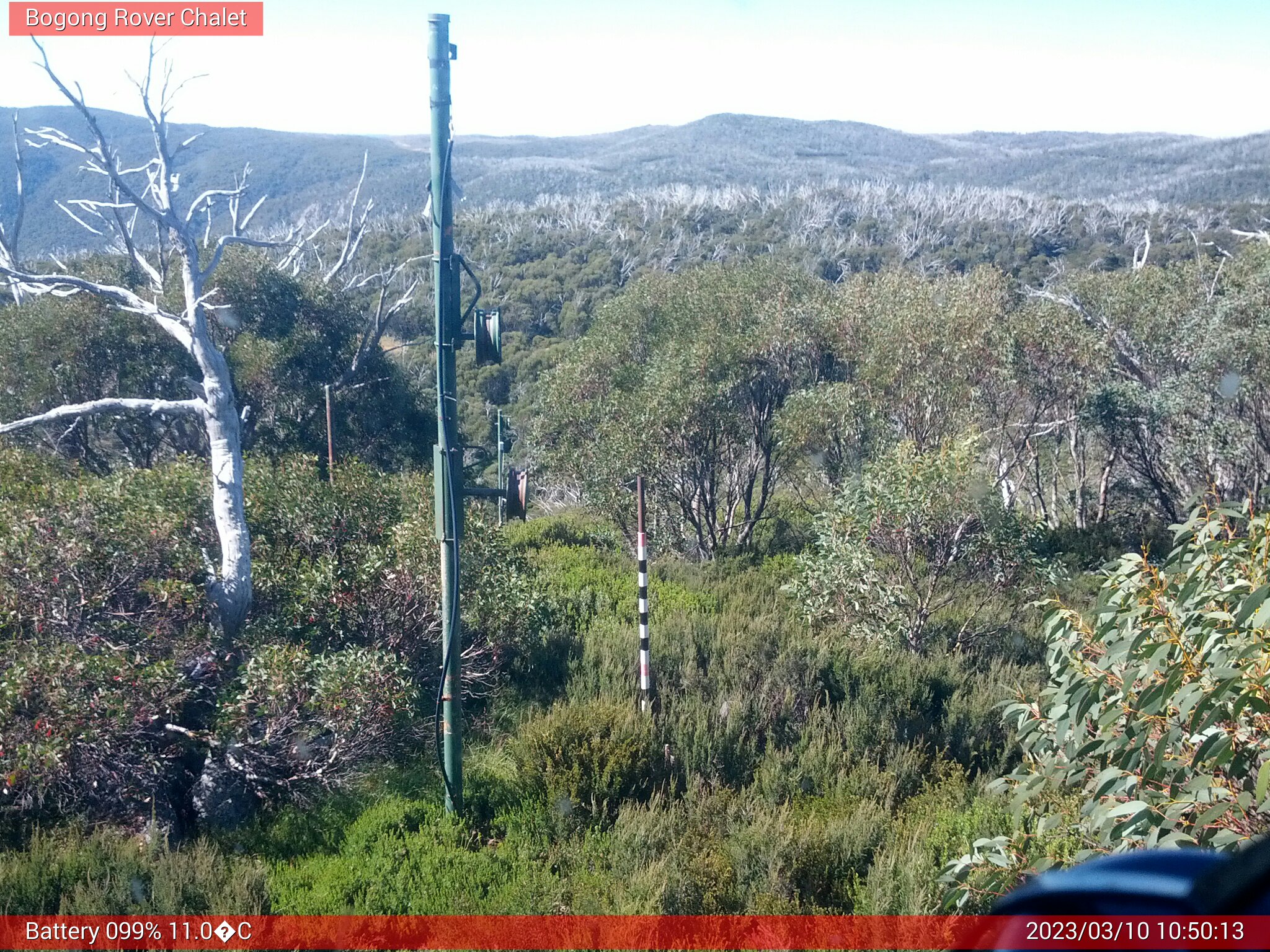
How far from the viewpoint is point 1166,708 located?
312 centimetres

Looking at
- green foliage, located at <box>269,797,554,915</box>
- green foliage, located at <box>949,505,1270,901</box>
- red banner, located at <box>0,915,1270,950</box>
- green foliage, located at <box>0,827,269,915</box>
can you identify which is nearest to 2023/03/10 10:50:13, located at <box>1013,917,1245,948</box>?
green foliage, located at <box>949,505,1270,901</box>

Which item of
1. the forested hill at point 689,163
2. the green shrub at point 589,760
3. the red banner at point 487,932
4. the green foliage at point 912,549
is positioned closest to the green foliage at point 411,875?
the red banner at point 487,932

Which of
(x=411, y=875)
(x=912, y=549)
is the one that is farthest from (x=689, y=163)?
(x=411, y=875)

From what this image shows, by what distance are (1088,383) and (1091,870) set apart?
16.0 m

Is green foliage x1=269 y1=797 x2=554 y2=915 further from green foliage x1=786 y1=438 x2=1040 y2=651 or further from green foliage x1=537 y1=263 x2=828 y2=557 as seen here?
green foliage x1=537 y1=263 x2=828 y2=557

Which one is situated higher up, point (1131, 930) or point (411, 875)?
point (1131, 930)

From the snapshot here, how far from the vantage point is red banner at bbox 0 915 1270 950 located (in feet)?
14.4

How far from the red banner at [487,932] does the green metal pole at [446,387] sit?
4.26 ft

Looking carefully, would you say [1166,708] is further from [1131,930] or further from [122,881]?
[122,881]

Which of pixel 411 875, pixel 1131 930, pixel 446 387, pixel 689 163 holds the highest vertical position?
pixel 689 163

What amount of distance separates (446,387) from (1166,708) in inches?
162

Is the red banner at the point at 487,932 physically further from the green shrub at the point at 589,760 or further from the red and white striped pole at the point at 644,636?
the red and white striped pole at the point at 644,636

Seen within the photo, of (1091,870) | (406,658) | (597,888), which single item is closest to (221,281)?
(406,658)

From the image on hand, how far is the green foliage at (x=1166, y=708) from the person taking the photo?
2.77 meters
